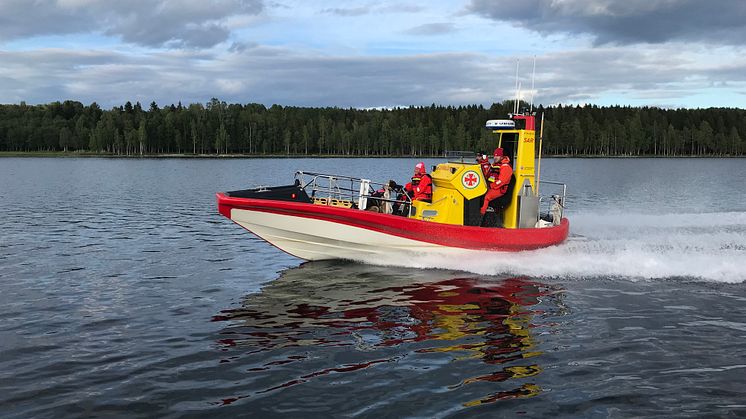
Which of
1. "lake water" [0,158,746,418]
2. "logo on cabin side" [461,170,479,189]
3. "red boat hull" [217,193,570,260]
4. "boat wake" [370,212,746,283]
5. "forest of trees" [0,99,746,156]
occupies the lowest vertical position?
"lake water" [0,158,746,418]

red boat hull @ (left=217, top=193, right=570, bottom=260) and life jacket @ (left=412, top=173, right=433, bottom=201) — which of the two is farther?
life jacket @ (left=412, top=173, right=433, bottom=201)

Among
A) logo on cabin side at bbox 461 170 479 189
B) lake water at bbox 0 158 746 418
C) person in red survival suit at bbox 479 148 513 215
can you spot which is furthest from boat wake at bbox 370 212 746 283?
logo on cabin side at bbox 461 170 479 189

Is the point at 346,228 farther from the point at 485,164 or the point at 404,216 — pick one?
the point at 485,164

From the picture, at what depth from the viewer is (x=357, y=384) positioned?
8008mm

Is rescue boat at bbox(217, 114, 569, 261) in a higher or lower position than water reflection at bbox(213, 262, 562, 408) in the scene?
higher

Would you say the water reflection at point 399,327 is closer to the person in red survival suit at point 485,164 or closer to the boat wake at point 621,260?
the boat wake at point 621,260

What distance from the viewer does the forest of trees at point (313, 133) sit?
160m

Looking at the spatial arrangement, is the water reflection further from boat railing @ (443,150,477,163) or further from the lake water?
boat railing @ (443,150,477,163)

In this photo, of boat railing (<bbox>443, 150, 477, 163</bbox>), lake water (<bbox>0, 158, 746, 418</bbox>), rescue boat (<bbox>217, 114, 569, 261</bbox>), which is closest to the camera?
lake water (<bbox>0, 158, 746, 418</bbox>)

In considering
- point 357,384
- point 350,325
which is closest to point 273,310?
point 350,325

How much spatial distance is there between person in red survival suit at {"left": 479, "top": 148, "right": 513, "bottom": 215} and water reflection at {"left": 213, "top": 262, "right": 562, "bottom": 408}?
6.54 feet

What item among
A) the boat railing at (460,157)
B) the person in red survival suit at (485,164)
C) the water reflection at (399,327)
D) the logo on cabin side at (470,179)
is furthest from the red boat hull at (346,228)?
the boat railing at (460,157)

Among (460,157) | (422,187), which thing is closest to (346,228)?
(422,187)

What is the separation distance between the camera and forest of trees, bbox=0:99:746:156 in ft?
525
